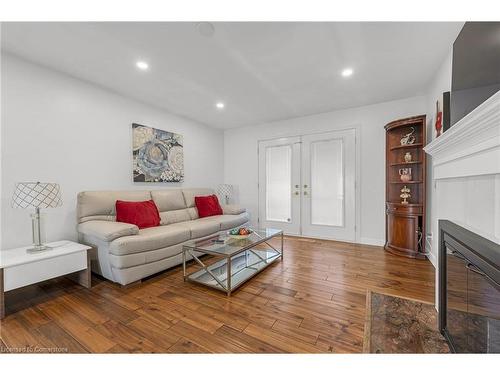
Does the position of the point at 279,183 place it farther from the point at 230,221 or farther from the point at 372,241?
the point at 372,241

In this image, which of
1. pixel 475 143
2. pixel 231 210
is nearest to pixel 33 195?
pixel 231 210

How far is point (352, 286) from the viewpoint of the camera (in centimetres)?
209

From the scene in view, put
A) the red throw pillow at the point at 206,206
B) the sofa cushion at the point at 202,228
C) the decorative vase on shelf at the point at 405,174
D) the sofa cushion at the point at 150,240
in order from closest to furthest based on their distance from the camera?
the sofa cushion at the point at 150,240, the sofa cushion at the point at 202,228, the decorative vase on shelf at the point at 405,174, the red throw pillow at the point at 206,206

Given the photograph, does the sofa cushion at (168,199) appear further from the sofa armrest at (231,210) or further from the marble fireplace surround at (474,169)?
the marble fireplace surround at (474,169)

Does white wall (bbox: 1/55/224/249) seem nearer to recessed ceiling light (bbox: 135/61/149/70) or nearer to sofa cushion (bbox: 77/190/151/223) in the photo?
sofa cushion (bbox: 77/190/151/223)

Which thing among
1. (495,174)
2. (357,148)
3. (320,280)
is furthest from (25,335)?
(357,148)

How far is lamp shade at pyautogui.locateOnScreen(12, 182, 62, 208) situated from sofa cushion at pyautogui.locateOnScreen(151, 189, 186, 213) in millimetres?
1304

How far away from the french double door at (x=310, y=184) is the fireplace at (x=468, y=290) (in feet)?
7.52

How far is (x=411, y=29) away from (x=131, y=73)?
2838 mm

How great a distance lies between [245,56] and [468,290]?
2.46 m

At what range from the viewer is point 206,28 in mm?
1744

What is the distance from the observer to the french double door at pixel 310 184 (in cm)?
372

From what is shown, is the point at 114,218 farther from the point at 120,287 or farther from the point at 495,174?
the point at 495,174

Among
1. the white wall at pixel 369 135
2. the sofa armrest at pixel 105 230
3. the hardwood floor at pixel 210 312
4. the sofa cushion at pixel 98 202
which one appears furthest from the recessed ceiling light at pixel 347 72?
the sofa cushion at pixel 98 202
